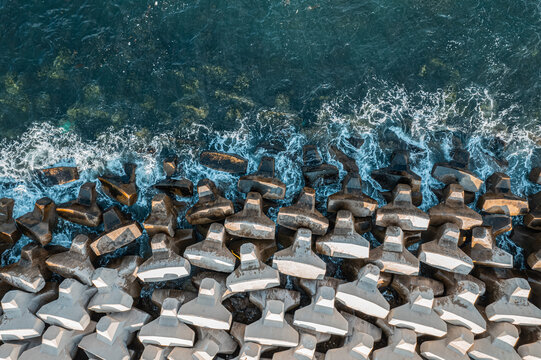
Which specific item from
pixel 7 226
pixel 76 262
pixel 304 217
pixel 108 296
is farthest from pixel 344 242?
pixel 7 226

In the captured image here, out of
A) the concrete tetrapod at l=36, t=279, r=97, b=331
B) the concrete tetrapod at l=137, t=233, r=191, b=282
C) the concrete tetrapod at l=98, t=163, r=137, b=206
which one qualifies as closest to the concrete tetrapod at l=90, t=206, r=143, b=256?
the concrete tetrapod at l=98, t=163, r=137, b=206

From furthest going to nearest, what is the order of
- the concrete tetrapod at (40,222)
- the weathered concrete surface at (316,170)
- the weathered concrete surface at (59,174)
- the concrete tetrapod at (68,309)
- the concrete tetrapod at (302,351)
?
the weathered concrete surface at (59,174), the weathered concrete surface at (316,170), the concrete tetrapod at (40,222), the concrete tetrapod at (68,309), the concrete tetrapod at (302,351)

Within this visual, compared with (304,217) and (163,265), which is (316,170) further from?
(163,265)

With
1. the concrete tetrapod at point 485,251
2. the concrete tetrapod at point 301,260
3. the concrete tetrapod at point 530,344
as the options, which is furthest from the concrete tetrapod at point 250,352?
the concrete tetrapod at point 530,344

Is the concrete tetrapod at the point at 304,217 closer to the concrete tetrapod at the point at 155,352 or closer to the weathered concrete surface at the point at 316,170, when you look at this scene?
the weathered concrete surface at the point at 316,170

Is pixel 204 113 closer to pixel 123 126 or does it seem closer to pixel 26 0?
pixel 123 126

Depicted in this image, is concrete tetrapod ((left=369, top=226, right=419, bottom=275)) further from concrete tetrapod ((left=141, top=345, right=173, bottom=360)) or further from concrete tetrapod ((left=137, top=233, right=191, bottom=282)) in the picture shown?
concrete tetrapod ((left=141, top=345, right=173, bottom=360))
